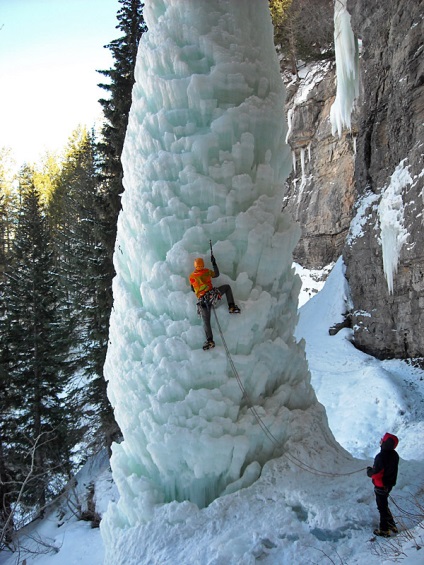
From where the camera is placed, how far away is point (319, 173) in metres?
22.0

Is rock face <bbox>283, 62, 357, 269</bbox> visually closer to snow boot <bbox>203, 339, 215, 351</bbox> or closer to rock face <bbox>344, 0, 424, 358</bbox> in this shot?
rock face <bbox>344, 0, 424, 358</bbox>

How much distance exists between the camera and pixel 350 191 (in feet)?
66.9

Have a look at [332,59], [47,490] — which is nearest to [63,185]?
[332,59]

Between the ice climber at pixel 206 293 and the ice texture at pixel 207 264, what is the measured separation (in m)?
0.14

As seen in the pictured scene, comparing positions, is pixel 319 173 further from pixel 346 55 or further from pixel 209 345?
pixel 209 345

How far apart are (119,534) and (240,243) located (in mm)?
3686

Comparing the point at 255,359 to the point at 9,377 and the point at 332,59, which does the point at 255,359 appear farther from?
the point at 332,59

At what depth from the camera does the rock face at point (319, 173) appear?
20.7 m

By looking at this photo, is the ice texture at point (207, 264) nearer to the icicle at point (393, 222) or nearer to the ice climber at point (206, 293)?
the ice climber at point (206, 293)

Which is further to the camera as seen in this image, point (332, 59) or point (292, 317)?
point (332, 59)

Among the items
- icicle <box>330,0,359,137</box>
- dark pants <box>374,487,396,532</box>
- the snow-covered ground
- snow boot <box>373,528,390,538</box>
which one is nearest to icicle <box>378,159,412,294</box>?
icicle <box>330,0,359,137</box>

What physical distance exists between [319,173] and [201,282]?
62.2ft

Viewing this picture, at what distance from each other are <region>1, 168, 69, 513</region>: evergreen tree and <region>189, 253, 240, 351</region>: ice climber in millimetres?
9728

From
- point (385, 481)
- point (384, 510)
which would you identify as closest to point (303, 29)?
point (385, 481)
